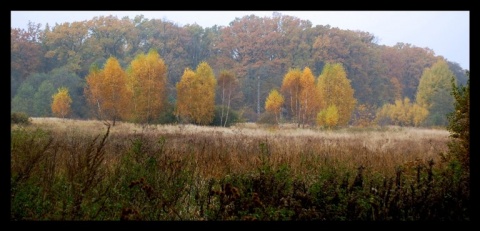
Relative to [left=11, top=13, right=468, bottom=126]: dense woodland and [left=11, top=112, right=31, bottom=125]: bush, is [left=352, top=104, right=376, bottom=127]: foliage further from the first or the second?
[left=11, top=112, right=31, bottom=125]: bush

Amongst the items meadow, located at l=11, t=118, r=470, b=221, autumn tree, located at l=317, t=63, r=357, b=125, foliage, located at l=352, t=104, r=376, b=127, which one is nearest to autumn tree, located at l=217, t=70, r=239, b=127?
autumn tree, located at l=317, t=63, r=357, b=125

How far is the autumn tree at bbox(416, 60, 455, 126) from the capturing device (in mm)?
8875

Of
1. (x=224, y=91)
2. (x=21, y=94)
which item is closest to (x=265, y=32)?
(x=224, y=91)

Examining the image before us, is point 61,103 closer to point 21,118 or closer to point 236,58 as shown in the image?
point 21,118

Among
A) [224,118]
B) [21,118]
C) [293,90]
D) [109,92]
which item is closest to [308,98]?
[293,90]

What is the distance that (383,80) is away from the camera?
9.38 m


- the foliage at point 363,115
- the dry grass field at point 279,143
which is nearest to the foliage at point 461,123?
the dry grass field at point 279,143

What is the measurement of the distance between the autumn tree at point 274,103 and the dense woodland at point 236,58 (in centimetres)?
5

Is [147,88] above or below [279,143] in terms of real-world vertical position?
above

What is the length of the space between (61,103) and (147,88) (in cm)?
242

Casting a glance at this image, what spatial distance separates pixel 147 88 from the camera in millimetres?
11438

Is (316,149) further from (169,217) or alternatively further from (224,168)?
(169,217)
